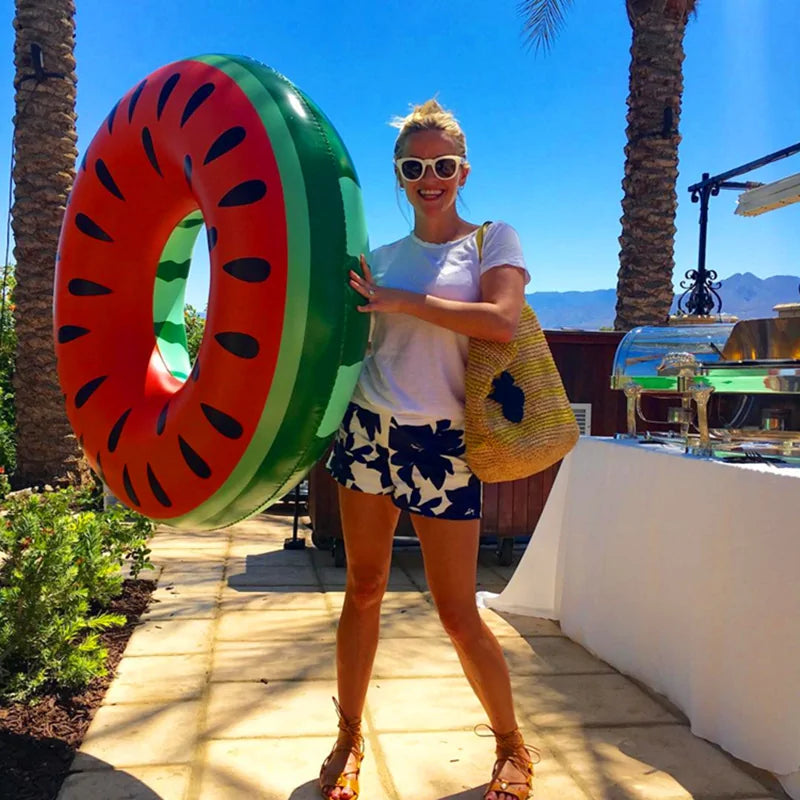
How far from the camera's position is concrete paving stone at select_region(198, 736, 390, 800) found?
2098 millimetres

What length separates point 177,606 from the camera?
374 cm

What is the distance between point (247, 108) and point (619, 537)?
2017mm

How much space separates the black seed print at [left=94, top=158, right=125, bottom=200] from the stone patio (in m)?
1.56

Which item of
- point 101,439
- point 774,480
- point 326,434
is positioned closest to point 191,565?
point 101,439

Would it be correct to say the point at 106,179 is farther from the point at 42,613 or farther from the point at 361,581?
the point at 42,613

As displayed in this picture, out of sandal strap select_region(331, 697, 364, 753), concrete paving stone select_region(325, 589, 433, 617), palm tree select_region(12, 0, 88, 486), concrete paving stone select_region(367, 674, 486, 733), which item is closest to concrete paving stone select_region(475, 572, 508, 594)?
concrete paving stone select_region(325, 589, 433, 617)

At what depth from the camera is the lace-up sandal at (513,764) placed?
80.0 inches

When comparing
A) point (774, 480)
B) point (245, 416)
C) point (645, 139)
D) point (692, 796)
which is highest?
point (645, 139)

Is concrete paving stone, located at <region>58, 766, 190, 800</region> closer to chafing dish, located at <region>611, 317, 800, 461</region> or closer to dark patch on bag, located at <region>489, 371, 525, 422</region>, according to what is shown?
dark patch on bag, located at <region>489, 371, 525, 422</region>

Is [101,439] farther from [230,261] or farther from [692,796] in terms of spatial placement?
[692,796]

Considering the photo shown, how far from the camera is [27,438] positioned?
21.1ft

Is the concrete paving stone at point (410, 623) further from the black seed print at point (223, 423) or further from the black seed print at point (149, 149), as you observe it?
the black seed print at point (149, 149)

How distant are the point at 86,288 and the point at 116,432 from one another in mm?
452

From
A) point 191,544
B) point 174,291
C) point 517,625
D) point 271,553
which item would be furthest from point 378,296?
point 191,544
